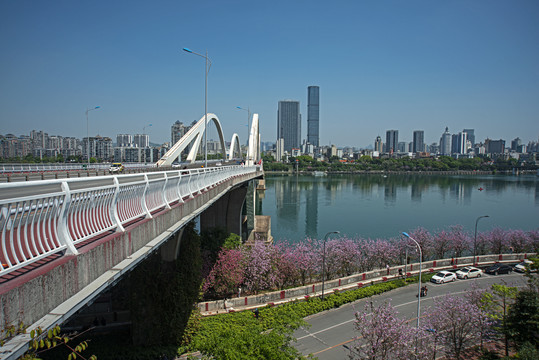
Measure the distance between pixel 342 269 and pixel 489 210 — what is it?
46807 mm

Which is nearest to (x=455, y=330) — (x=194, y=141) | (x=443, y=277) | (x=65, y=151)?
(x=443, y=277)

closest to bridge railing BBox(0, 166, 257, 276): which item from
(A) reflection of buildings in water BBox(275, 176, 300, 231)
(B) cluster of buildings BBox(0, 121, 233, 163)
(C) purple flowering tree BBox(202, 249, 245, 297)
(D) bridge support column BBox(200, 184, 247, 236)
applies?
(C) purple flowering tree BBox(202, 249, 245, 297)

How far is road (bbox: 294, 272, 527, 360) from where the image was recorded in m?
16.5

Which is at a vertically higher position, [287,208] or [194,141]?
[194,141]

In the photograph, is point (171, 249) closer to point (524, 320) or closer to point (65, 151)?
point (524, 320)

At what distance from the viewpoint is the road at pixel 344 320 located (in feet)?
54.1

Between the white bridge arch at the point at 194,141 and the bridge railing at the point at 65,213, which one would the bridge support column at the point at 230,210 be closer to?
the white bridge arch at the point at 194,141

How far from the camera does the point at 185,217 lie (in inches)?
436

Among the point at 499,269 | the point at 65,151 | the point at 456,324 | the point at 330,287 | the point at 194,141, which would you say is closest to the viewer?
the point at 456,324

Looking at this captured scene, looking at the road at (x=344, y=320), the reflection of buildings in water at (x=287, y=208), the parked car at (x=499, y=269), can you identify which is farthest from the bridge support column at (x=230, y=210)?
the parked car at (x=499, y=269)

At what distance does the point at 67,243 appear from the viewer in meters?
4.70

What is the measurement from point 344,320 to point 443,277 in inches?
422

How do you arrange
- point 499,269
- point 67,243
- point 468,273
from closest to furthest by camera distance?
point 67,243, point 468,273, point 499,269

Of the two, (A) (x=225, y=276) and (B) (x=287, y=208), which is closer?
(A) (x=225, y=276)
